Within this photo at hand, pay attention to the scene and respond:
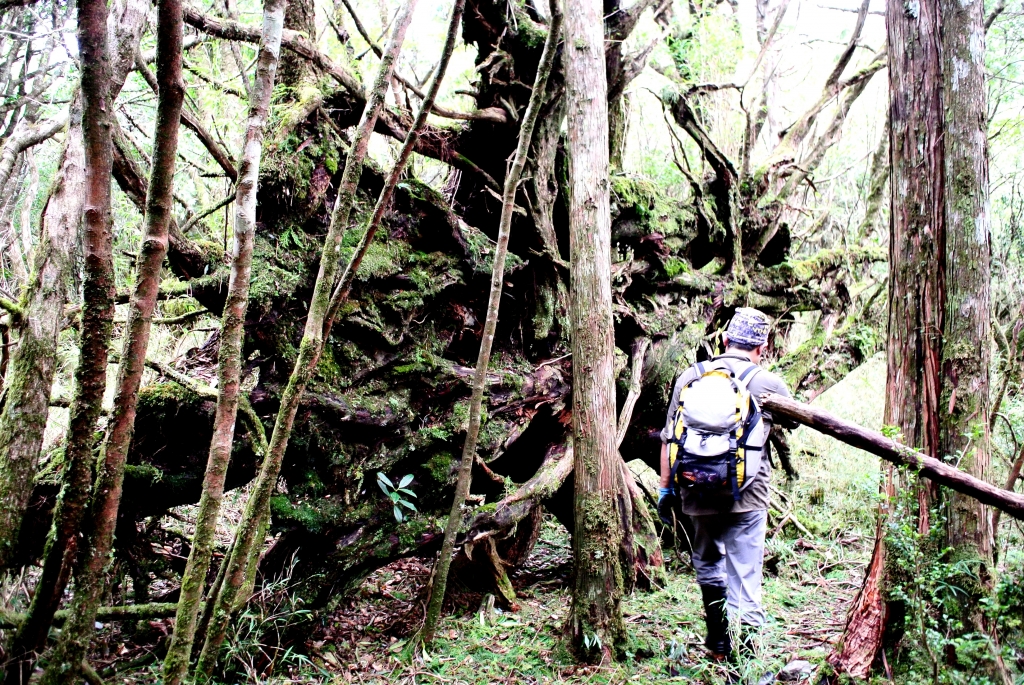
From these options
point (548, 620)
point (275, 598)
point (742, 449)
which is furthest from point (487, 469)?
point (742, 449)

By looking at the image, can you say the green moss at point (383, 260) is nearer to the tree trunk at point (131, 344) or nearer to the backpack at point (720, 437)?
the tree trunk at point (131, 344)

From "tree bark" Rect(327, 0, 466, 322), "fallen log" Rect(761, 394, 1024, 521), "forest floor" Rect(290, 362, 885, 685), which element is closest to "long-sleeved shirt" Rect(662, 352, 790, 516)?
"fallen log" Rect(761, 394, 1024, 521)

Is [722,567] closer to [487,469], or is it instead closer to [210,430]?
[487,469]

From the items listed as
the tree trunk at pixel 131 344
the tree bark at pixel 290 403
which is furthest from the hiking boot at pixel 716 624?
the tree trunk at pixel 131 344


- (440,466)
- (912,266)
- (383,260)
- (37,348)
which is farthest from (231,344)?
(912,266)

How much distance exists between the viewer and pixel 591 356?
4.36 m

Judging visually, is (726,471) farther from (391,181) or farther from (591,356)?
(391,181)

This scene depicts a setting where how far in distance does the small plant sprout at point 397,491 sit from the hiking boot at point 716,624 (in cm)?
207

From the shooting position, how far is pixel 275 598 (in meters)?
4.06

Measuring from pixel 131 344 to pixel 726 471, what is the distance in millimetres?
3170

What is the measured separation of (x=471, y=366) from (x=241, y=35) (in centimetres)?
290

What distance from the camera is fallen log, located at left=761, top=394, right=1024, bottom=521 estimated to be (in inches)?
116

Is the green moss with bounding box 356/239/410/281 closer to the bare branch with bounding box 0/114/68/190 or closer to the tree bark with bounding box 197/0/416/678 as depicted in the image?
the tree bark with bounding box 197/0/416/678

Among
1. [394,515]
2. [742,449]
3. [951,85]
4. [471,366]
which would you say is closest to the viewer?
[951,85]
